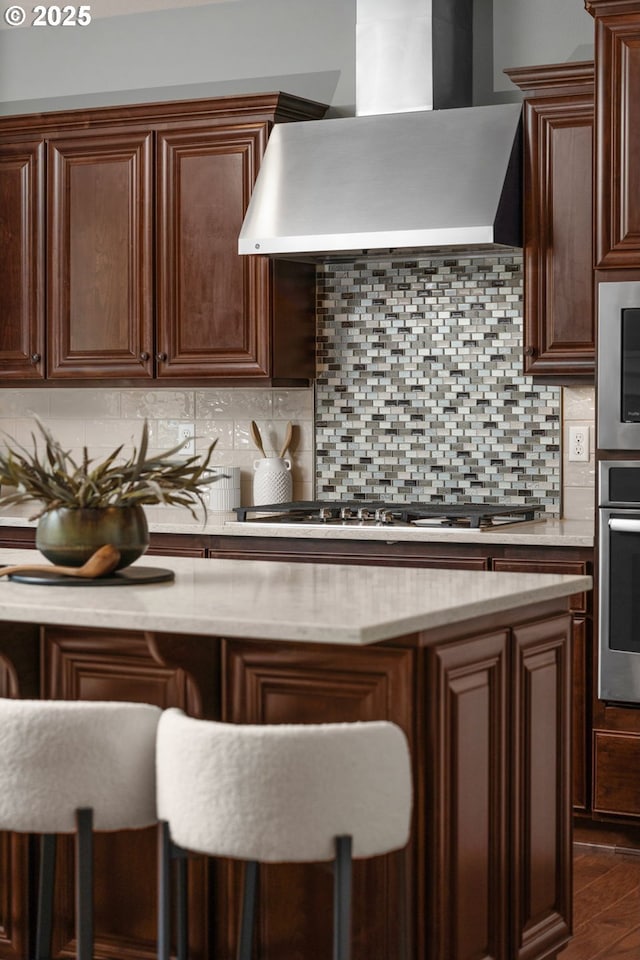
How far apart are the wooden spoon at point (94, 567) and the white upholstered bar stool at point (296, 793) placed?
65 centimetres

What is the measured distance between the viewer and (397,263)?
518 centimetres

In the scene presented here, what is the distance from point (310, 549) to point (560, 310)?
1120mm

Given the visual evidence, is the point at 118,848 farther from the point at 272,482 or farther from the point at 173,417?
the point at 173,417

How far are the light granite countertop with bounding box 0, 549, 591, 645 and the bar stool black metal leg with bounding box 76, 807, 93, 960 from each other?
0.34 meters

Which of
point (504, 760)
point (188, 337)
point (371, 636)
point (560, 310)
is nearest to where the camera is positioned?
point (371, 636)

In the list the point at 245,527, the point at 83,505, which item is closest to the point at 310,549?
the point at 245,527

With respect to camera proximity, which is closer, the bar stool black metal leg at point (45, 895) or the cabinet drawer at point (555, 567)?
the bar stool black metal leg at point (45, 895)

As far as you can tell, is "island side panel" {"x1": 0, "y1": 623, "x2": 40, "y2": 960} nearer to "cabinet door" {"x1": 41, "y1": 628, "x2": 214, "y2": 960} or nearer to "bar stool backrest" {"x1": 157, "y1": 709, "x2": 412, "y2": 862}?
"cabinet door" {"x1": 41, "y1": 628, "x2": 214, "y2": 960}

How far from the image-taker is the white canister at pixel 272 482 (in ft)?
17.3

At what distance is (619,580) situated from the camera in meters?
4.19

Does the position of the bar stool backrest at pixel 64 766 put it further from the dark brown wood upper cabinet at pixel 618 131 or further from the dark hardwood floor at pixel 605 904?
the dark brown wood upper cabinet at pixel 618 131

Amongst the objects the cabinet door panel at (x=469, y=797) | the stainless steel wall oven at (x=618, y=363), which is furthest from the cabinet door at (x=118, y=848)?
the stainless steel wall oven at (x=618, y=363)

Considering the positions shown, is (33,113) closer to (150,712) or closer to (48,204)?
(48,204)

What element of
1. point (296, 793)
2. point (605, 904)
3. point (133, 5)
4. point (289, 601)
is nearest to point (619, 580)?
point (605, 904)
